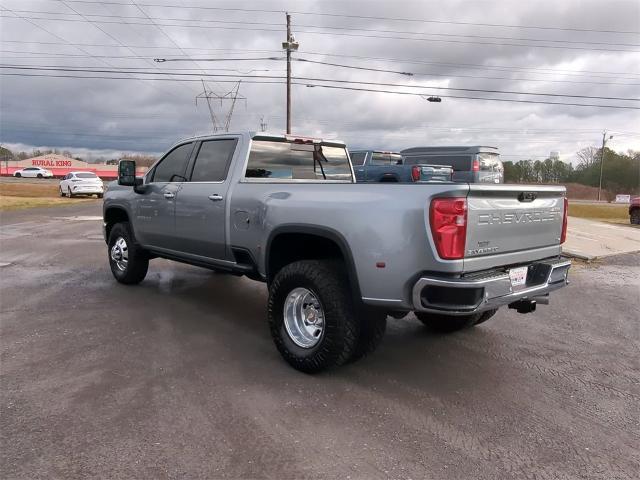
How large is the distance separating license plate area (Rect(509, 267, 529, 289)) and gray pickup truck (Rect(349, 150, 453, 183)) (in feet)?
31.5

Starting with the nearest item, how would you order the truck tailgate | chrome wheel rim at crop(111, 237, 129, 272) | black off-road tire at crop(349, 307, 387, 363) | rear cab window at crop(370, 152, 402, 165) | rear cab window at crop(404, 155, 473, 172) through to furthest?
the truck tailgate, black off-road tire at crop(349, 307, 387, 363), chrome wheel rim at crop(111, 237, 129, 272), rear cab window at crop(370, 152, 402, 165), rear cab window at crop(404, 155, 473, 172)

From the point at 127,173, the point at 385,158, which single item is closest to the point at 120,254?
the point at 127,173

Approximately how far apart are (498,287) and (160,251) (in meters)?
4.20

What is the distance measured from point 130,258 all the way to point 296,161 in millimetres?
2832

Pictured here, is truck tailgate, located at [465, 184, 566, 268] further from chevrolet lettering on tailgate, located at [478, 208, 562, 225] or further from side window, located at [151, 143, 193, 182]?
side window, located at [151, 143, 193, 182]

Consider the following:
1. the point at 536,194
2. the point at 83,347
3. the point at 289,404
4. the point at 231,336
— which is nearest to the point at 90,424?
the point at 289,404

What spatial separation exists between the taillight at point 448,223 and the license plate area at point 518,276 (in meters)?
0.66

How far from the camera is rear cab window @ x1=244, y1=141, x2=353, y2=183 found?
208 inches

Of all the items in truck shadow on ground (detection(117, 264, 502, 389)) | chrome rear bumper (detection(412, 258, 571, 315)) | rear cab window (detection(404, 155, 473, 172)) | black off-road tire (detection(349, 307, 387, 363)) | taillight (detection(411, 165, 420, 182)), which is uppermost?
rear cab window (detection(404, 155, 473, 172))

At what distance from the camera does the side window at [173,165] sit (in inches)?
236

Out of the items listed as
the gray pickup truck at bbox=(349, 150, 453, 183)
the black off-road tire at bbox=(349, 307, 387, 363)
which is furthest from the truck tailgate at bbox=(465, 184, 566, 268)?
the gray pickup truck at bbox=(349, 150, 453, 183)

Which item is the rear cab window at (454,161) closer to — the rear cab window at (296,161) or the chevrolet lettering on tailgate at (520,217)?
the rear cab window at (296,161)

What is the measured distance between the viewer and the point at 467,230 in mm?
3357

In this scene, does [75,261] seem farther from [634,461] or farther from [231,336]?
[634,461]
